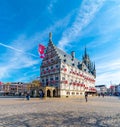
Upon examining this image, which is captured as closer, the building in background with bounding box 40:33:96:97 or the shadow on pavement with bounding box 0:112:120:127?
the shadow on pavement with bounding box 0:112:120:127

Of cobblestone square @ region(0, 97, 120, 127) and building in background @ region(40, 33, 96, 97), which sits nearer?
cobblestone square @ region(0, 97, 120, 127)

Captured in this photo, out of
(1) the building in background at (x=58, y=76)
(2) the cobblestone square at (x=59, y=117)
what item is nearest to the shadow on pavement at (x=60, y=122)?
(2) the cobblestone square at (x=59, y=117)

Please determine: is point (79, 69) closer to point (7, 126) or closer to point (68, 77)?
point (68, 77)

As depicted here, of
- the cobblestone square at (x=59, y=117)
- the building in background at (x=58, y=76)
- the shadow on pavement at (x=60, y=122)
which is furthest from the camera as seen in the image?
the building in background at (x=58, y=76)

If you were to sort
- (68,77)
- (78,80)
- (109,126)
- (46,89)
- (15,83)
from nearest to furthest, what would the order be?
(109,126) < (46,89) < (68,77) < (78,80) < (15,83)

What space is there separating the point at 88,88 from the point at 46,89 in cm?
3244

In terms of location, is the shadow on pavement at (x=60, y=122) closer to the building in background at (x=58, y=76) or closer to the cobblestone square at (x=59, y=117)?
the cobblestone square at (x=59, y=117)

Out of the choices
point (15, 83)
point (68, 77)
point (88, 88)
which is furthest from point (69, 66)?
point (15, 83)

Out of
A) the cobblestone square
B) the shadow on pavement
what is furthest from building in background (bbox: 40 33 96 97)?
the shadow on pavement

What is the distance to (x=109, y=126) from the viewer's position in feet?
22.5

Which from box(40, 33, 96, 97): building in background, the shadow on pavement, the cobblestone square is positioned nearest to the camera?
the shadow on pavement

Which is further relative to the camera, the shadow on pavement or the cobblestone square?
the cobblestone square

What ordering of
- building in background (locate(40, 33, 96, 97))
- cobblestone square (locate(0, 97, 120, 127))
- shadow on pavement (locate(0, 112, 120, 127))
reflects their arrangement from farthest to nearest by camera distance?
building in background (locate(40, 33, 96, 97)) → cobblestone square (locate(0, 97, 120, 127)) → shadow on pavement (locate(0, 112, 120, 127))

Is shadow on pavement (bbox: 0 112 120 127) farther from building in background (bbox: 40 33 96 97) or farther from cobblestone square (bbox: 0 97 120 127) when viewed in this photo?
building in background (bbox: 40 33 96 97)
